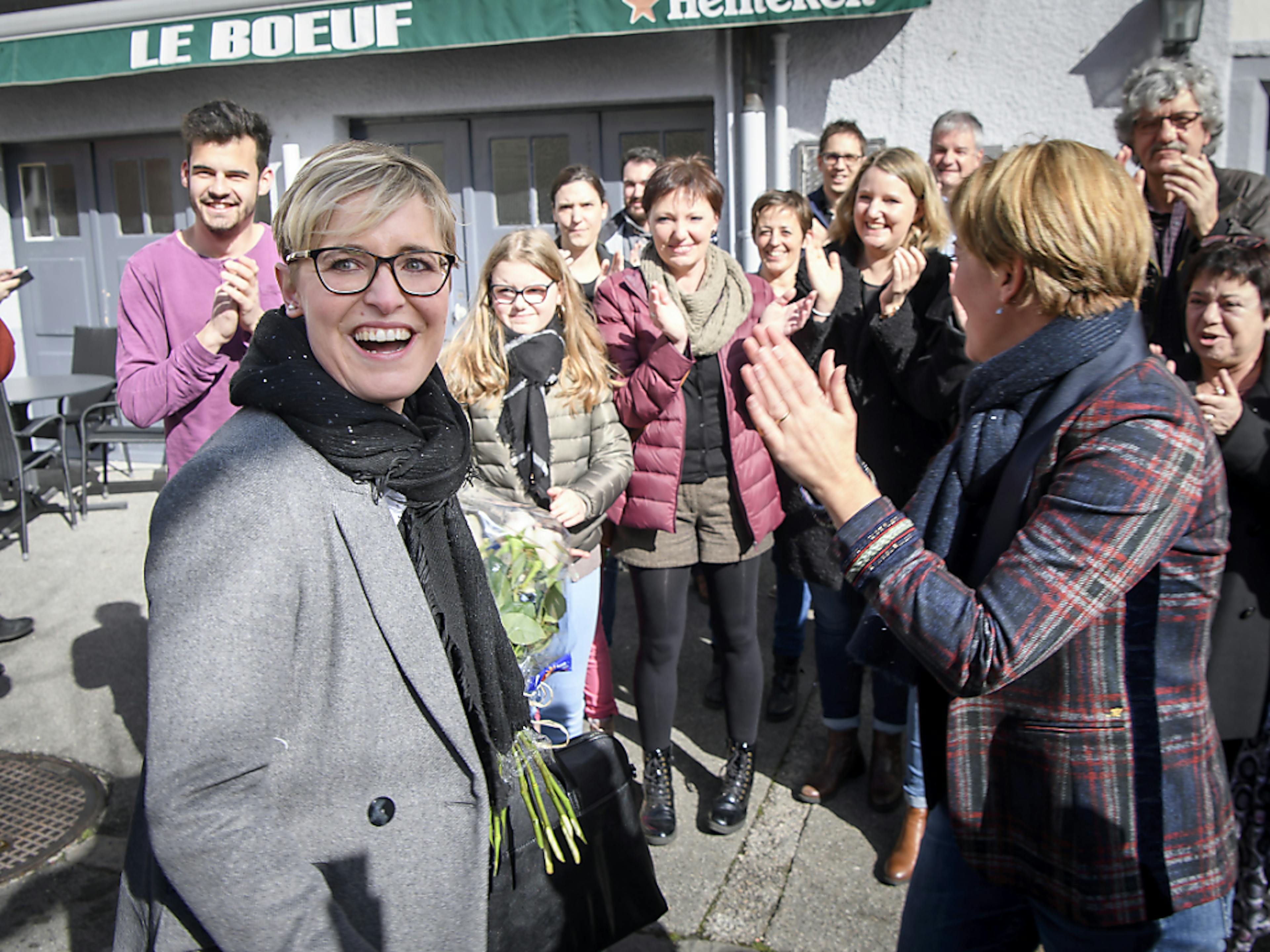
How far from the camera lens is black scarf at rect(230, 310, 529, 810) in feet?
4.52

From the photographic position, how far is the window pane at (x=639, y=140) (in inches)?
264

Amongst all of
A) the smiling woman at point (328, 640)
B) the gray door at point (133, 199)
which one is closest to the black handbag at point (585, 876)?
the smiling woman at point (328, 640)

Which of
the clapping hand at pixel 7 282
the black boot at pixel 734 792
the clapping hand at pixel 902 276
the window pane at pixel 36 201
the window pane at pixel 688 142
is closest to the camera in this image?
the clapping hand at pixel 902 276

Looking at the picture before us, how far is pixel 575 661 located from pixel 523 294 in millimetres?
1169

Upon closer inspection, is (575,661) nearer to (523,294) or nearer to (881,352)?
(523,294)

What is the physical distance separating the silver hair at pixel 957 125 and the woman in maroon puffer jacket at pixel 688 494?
4.70 ft

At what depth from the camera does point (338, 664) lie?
133 centimetres

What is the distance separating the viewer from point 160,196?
26.0 ft

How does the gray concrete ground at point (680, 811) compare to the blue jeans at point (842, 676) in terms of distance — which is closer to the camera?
the gray concrete ground at point (680, 811)

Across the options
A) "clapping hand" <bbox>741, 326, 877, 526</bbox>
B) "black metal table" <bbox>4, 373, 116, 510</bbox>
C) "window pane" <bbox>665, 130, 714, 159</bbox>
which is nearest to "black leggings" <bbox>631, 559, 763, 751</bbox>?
"clapping hand" <bbox>741, 326, 877, 526</bbox>

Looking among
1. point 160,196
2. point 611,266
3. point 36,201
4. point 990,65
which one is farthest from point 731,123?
point 36,201

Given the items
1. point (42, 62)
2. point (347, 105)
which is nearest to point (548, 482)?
point (347, 105)

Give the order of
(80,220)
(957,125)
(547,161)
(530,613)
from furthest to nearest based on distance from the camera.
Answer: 1. (80,220)
2. (547,161)
3. (957,125)
4. (530,613)

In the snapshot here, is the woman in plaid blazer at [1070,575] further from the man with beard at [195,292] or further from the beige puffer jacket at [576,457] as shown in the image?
the man with beard at [195,292]
